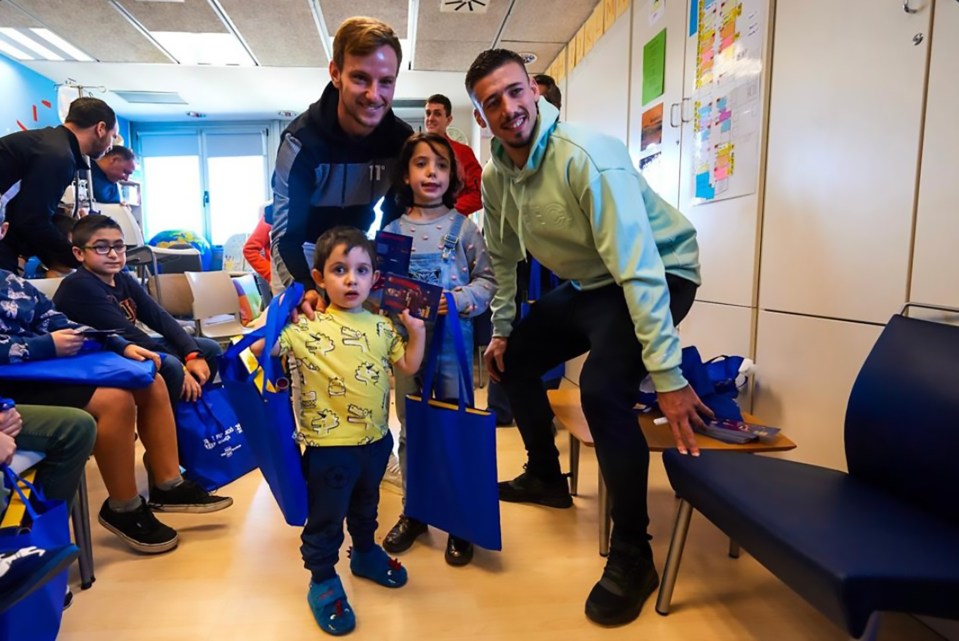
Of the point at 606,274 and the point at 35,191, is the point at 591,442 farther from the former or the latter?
the point at 35,191

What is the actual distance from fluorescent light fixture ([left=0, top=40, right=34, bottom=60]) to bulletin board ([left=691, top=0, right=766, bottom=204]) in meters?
5.11

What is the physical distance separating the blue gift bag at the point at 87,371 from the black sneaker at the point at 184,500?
1.55 ft

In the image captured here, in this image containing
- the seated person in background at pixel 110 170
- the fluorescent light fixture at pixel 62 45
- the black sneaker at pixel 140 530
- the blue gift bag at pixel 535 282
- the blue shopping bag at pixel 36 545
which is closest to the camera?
the blue shopping bag at pixel 36 545

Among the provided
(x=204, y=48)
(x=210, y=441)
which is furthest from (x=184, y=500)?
(x=204, y=48)

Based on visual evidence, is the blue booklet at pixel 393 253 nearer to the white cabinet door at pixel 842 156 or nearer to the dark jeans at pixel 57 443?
the dark jeans at pixel 57 443

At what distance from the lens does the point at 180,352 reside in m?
1.95

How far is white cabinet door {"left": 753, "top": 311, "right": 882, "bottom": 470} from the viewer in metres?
1.44

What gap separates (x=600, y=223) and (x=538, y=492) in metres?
0.94

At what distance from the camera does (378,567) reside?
136 centimetres

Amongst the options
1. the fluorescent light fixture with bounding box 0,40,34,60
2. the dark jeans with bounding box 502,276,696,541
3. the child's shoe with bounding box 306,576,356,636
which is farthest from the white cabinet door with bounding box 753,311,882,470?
the fluorescent light fixture with bounding box 0,40,34,60

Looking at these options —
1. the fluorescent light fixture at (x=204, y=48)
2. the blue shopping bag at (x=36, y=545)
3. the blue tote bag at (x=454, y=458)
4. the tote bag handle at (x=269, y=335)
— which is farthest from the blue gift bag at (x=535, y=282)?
the fluorescent light fixture at (x=204, y=48)

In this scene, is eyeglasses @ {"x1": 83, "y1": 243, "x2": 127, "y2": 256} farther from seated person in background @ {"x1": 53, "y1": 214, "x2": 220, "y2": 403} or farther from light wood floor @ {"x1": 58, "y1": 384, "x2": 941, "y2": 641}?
light wood floor @ {"x1": 58, "y1": 384, "x2": 941, "y2": 641}

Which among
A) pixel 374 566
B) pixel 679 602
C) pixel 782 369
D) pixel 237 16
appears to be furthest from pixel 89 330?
pixel 237 16

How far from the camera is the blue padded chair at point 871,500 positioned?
2.51 ft
